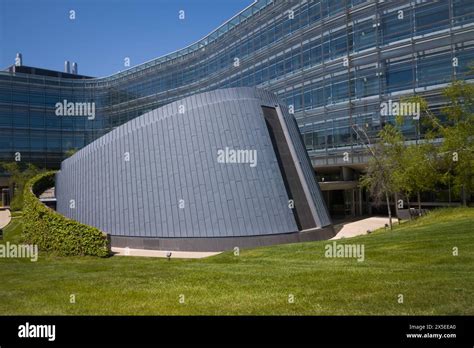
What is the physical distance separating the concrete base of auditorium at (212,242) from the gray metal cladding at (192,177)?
0.21 m

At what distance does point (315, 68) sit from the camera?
34.6 metres

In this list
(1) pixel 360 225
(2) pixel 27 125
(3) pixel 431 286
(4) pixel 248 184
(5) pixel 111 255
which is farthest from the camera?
(2) pixel 27 125

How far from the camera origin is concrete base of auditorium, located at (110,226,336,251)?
16.9 meters

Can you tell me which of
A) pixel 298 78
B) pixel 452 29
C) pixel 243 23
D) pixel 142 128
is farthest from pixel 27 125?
pixel 452 29

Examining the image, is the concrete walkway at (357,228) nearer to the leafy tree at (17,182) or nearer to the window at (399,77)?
the window at (399,77)

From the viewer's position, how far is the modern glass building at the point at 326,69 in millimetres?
27766

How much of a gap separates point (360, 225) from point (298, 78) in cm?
1576

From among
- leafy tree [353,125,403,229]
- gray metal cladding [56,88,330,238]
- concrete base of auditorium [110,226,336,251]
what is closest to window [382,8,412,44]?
leafy tree [353,125,403,229]

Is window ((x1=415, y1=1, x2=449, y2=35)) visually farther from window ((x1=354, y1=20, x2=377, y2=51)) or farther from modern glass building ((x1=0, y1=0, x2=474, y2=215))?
window ((x1=354, y1=20, x2=377, y2=51))

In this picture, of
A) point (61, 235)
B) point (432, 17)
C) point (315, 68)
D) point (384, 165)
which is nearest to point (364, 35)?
point (315, 68)

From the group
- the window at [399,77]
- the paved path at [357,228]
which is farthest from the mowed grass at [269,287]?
the window at [399,77]

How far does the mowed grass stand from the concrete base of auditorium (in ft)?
18.7
